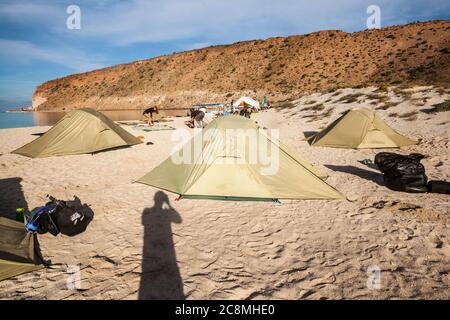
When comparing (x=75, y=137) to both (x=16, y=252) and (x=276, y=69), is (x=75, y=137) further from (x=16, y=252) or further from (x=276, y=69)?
(x=276, y=69)

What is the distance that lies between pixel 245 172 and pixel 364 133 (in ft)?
24.8

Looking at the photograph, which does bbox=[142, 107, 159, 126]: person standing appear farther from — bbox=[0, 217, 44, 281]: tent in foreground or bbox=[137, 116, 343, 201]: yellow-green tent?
bbox=[0, 217, 44, 281]: tent in foreground

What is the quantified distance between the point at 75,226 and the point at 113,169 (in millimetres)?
4998

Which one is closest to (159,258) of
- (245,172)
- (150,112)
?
(245,172)

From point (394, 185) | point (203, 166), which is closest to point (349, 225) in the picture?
point (394, 185)

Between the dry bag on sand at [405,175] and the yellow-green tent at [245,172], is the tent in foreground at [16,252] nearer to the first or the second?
the yellow-green tent at [245,172]

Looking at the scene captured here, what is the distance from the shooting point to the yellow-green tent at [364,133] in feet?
37.8

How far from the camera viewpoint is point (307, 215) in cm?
591

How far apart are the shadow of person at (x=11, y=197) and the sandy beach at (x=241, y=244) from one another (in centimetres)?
2

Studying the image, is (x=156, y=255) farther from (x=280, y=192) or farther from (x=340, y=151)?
(x=340, y=151)

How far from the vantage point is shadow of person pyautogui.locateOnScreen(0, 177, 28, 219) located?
6258 mm

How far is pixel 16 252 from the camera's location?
4074mm

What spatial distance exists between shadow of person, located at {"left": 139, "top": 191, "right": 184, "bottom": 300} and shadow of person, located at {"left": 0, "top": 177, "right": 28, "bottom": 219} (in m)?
3.11

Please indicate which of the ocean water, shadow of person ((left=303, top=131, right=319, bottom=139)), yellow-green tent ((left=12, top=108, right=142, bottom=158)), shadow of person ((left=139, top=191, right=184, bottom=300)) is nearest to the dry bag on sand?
shadow of person ((left=139, top=191, right=184, bottom=300))
